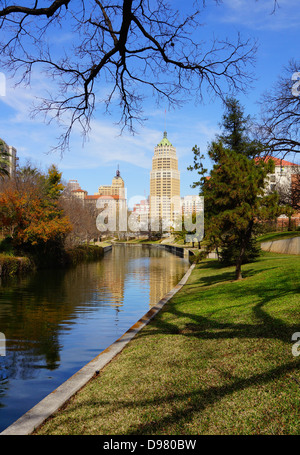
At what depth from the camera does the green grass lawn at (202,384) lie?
393 centimetres

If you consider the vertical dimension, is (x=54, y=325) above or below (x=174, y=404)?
below

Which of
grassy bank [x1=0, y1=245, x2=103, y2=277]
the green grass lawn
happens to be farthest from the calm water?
grassy bank [x1=0, y1=245, x2=103, y2=277]

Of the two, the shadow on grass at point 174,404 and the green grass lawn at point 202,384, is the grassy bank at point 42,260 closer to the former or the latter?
the green grass lawn at point 202,384

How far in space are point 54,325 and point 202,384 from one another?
8.60 m

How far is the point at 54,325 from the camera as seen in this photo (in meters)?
12.4

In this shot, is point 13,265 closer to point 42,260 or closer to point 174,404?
point 42,260

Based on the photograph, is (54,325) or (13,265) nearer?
(54,325)

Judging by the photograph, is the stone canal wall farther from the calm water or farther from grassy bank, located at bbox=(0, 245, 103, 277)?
grassy bank, located at bbox=(0, 245, 103, 277)

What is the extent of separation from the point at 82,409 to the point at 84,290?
54.0ft

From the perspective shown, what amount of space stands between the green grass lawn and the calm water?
162 cm

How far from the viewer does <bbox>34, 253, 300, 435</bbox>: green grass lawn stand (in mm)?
3934

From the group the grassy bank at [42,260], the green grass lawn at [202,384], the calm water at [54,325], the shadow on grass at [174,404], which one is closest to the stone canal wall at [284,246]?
the calm water at [54,325]

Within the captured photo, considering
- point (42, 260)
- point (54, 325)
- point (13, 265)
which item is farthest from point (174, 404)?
point (42, 260)
